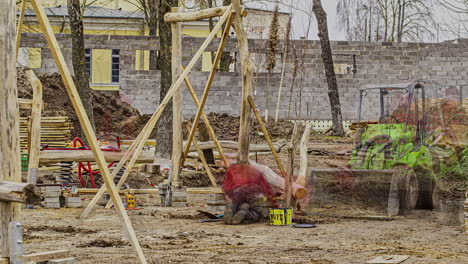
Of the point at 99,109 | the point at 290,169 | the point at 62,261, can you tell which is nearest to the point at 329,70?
the point at 99,109

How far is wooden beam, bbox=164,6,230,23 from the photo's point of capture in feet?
38.3

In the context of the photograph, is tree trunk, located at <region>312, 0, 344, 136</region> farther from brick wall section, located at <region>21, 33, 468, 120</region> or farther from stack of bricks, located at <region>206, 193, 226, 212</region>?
stack of bricks, located at <region>206, 193, 226, 212</region>

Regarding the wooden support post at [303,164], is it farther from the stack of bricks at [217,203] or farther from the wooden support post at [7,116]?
the wooden support post at [7,116]

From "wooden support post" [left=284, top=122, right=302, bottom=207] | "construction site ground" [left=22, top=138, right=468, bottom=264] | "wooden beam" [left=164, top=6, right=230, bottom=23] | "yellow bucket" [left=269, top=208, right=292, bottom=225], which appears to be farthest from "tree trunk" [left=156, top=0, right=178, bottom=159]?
"yellow bucket" [left=269, top=208, right=292, bottom=225]

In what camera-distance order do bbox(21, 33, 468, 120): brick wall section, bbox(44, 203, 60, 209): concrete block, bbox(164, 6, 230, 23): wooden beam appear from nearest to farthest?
1. bbox(164, 6, 230, 23): wooden beam
2. bbox(44, 203, 60, 209): concrete block
3. bbox(21, 33, 468, 120): brick wall section

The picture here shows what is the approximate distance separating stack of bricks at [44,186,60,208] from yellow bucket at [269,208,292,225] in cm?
346

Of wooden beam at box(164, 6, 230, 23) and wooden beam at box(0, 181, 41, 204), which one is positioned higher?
wooden beam at box(164, 6, 230, 23)

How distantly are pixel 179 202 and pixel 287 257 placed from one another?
5185 millimetres

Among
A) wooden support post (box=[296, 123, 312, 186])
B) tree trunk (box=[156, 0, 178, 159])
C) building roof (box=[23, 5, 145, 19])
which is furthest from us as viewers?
building roof (box=[23, 5, 145, 19])

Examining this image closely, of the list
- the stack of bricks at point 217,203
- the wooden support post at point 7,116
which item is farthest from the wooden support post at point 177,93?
the wooden support post at point 7,116

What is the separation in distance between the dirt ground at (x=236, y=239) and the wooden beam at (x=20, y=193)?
215 centimetres

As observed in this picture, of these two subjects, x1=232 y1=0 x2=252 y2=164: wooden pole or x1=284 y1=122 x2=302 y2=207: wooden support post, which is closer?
x1=284 y1=122 x2=302 y2=207: wooden support post

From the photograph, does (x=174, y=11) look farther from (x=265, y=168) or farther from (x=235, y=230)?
(x=235, y=230)

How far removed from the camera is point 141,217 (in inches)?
438
